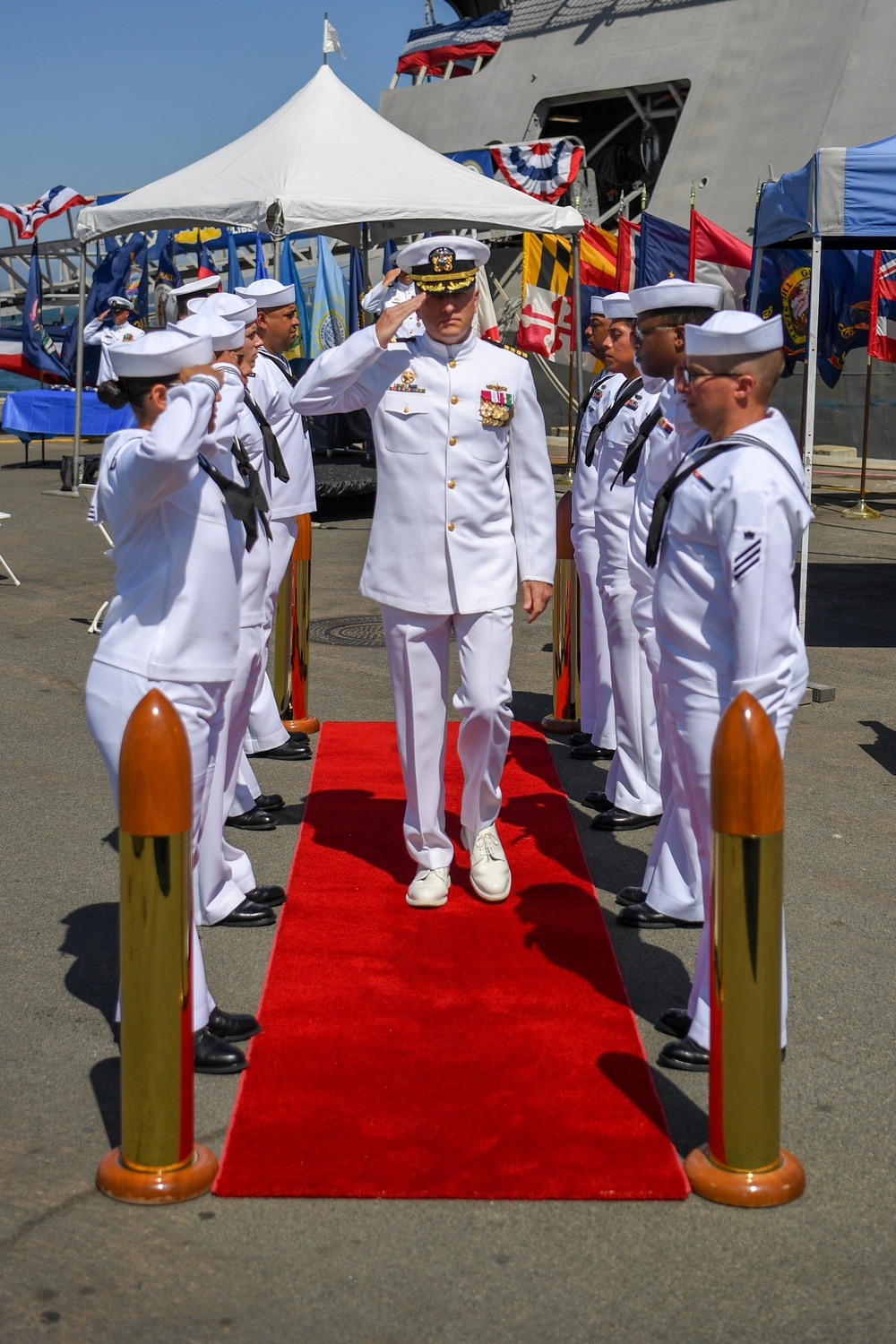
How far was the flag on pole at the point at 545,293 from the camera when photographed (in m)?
17.8

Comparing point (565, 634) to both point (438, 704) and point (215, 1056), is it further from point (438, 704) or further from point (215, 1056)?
point (215, 1056)

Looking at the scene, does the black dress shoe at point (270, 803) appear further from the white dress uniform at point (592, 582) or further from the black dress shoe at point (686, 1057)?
the black dress shoe at point (686, 1057)

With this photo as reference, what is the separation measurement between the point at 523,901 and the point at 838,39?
26.9 metres

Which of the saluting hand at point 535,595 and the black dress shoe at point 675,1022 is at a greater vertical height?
the saluting hand at point 535,595

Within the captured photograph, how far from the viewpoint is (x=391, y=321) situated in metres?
4.93

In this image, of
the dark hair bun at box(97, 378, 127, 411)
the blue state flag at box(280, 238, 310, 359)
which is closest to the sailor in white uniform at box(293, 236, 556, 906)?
the dark hair bun at box(97, 378, 127, 411)

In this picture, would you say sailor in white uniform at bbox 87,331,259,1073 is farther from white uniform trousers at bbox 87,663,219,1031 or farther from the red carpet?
the red carpet

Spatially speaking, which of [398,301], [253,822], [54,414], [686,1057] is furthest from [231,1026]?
[54,414]

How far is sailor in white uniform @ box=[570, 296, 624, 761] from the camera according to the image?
7.03 m

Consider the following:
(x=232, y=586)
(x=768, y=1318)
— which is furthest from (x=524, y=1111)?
(x=232, y=586)

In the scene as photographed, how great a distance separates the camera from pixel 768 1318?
2.90m

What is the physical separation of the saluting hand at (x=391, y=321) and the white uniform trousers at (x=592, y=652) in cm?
231

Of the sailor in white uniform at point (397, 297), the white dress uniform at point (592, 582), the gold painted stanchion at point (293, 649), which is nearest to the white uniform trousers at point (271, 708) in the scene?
the gold painted stanchion at point (293, 649)

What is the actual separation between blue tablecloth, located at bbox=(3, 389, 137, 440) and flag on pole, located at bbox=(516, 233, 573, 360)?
25.1 feet
